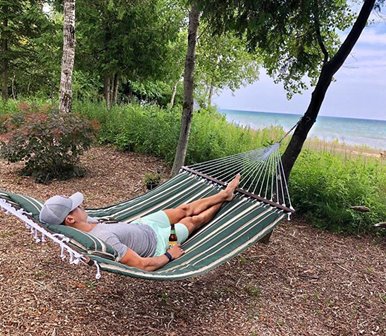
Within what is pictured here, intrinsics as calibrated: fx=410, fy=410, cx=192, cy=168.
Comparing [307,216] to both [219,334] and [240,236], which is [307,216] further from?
[219,334]

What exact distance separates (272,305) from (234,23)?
200 cm

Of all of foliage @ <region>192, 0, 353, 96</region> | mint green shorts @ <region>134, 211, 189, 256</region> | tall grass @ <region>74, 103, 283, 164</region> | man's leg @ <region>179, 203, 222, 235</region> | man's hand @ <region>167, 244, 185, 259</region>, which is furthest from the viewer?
tall grass @ <region>74, 103, 283, 164</region>

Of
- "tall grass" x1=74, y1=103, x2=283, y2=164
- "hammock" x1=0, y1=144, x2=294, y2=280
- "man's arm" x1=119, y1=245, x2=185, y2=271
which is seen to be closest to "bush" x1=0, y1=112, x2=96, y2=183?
"tall grass" x1=74, y1=103, x2=283, y2=164

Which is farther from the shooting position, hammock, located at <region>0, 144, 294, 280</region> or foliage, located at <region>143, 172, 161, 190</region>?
foliage, located at <region>143, 172, 161, 190</region>

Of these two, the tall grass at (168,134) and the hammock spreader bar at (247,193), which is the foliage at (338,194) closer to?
the tall grass at (168,134)

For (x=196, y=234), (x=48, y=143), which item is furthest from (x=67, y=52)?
(x=196, y=234)

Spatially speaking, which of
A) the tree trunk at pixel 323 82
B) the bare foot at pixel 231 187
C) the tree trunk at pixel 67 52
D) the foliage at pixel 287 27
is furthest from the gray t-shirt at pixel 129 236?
the tree trunk at pixel 67 52

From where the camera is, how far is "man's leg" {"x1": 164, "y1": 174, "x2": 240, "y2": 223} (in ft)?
8.22

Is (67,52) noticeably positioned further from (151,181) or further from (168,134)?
(151,181)

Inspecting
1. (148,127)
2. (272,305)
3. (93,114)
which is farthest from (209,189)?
(93,114)

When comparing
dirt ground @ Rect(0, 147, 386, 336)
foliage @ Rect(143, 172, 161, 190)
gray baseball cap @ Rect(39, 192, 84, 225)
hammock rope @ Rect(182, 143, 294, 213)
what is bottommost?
dirt ground @ Rect(0, 147, 386, 336)

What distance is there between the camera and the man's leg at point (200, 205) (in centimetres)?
251

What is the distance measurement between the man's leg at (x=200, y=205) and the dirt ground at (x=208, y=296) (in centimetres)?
39

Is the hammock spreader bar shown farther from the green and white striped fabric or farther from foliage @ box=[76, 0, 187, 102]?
foliage @ box=[76, 0, 187, 102]
